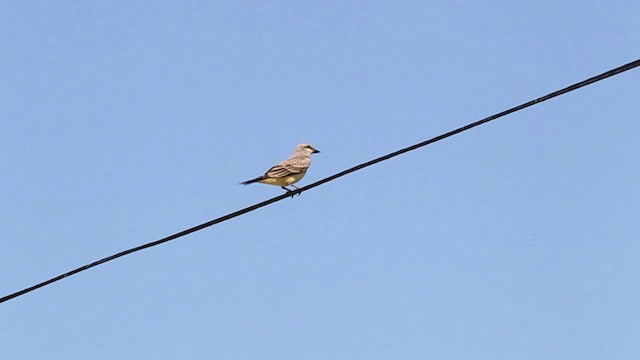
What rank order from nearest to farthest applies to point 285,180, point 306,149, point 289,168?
point 285,180 < point 289,168 < point 306,149

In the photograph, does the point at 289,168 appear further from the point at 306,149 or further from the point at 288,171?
the point at 306,149

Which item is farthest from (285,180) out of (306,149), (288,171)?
(306,149)

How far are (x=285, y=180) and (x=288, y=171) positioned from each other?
0.20 meters

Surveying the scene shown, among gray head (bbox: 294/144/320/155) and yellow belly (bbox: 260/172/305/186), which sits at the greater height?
gray head (bbox: 294/144/320/155)

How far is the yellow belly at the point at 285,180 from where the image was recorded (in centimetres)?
1927

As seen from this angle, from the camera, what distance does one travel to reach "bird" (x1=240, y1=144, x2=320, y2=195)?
19.2 m

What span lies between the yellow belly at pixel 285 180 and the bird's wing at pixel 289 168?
5 centimetres

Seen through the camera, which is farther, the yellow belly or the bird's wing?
the bird's wing

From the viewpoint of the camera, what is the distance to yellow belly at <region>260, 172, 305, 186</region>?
63.2ft

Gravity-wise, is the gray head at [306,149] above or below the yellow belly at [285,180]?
above

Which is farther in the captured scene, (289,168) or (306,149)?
(306,149)

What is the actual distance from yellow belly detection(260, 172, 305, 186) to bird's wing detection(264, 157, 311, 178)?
5 centimetres

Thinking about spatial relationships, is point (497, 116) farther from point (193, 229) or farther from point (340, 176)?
point (193, 229)

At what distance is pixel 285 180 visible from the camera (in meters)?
19.7
